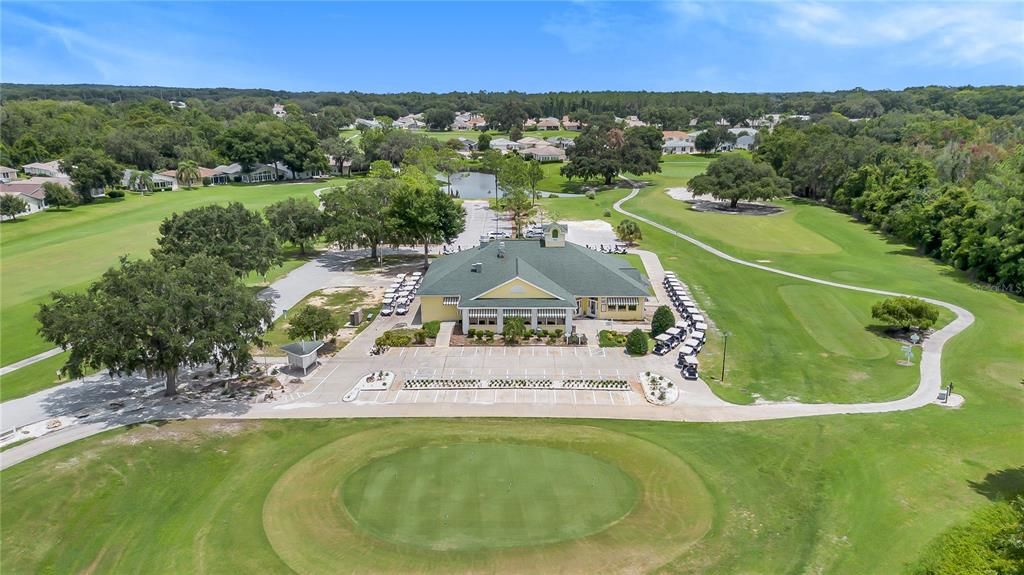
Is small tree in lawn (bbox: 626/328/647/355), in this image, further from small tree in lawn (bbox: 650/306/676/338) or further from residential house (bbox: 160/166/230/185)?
residential house (bbox: 160/166/230/185)

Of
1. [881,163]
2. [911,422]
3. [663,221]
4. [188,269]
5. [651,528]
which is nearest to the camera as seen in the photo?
[651,528]

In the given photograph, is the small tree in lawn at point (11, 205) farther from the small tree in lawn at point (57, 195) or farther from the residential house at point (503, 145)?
the residential house at point (503, 145)

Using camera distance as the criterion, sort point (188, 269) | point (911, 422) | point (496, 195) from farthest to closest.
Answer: point (496, 195) → point (188, 269) → point (911, 422)

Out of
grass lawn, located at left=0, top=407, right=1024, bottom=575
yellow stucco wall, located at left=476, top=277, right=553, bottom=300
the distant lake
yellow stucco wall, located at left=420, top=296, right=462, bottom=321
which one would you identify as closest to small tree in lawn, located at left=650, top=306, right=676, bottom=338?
yellow stucco wall, located at left=476, top=277, right=553, bottom=300

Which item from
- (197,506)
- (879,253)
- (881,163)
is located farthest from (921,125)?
(197,506)

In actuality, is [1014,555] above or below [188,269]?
below

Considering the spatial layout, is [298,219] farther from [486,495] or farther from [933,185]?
[933,185]

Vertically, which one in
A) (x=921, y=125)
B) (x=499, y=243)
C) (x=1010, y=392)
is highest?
(x=921, y=125)

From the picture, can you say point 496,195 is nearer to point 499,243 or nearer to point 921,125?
point 499,243
